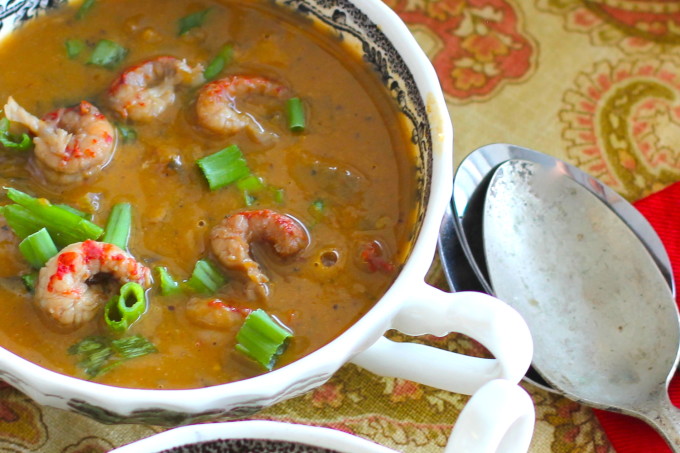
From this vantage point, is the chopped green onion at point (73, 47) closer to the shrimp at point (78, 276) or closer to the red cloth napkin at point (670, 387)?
the shrimp at point (78, 276)

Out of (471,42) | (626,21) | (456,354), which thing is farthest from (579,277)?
(626,21)

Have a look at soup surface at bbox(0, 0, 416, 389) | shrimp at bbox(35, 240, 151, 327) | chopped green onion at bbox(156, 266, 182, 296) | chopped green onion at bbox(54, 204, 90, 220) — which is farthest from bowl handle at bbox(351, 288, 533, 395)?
chopped green onion at bbox(54, 204, 90, 220)

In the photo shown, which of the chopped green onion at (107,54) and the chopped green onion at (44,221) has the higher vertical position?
the chopped green onion at (107,54)

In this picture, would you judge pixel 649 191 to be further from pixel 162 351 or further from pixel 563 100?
pixel 162 351

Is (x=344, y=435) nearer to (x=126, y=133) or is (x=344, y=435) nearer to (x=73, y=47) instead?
(x=126, y=133)

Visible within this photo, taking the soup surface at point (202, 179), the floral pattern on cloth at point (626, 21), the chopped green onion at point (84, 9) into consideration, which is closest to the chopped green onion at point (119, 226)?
the soup surface at point (202, 179)

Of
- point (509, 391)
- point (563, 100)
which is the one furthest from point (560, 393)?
point (563, 100)
